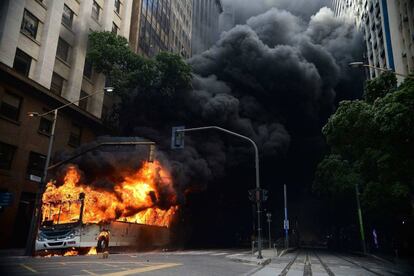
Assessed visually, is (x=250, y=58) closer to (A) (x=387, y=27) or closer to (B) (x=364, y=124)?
(A) (x=387, y=27)

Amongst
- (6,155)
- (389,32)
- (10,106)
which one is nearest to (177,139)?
(6,155)

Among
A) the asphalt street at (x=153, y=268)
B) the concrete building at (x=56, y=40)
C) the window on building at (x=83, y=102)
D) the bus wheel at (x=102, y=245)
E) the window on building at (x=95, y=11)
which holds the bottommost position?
the asphalt street at (x=153, y=268)

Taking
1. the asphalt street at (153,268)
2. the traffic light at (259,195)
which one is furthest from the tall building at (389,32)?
the asphalt street at (153,268)

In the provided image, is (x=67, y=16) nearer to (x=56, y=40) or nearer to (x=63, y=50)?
(x=63, y=50)

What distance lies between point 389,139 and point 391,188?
773 cm

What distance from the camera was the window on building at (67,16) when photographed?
30.6 m

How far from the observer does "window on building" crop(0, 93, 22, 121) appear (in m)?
23.5

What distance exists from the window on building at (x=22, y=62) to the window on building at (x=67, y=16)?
6.08 m

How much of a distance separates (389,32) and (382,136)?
948 inches

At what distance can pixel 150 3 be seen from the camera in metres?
48.1

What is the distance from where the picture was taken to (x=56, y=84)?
29406mm

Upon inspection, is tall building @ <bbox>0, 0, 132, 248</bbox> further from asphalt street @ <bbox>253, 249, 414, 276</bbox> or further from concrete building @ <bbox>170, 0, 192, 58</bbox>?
concrete building @ <bbox>170, 0, 192, 58</bbox>

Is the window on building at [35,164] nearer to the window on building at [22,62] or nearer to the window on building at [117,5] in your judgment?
the window on building at [22,62]

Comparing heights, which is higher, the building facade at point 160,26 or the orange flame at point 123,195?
the building facade at point 160,26
